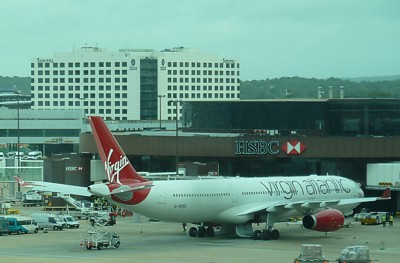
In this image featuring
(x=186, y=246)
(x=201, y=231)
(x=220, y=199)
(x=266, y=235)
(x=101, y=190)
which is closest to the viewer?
(x=101, y=190)

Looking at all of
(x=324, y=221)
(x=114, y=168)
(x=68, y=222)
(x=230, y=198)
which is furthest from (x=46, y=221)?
(x=324, y=221)

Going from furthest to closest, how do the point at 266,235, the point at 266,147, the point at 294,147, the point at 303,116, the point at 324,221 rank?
the point at 303,116 → the point at 266,147 → the point at 294,147 → the point at 266,235 → the point at 324,221

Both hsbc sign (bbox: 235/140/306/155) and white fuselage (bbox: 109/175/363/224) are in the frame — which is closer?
white fuselage (bbox: 109/175/363/224)

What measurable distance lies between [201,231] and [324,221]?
31.3 ft

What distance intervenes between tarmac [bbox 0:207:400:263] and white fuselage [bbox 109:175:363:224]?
1936 millimetres

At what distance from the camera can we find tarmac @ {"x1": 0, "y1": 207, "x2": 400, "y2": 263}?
62781 mm

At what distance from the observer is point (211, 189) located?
248 ft

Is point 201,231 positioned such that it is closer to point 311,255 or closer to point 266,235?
point 266,235

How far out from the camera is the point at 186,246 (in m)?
70.9

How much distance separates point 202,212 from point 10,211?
33108 millimetres

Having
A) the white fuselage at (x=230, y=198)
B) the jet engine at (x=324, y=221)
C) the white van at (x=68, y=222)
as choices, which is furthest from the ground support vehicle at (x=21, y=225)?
the jet engine at (x=324, y=221)

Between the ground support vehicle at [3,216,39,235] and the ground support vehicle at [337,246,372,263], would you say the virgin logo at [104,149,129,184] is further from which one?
the ground support vehicle at [337,246,372,263]

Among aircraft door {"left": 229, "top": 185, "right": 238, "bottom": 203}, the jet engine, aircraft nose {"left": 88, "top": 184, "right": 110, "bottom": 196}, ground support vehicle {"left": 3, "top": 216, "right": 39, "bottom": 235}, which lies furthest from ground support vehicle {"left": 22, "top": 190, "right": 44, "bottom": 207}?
the jet engine

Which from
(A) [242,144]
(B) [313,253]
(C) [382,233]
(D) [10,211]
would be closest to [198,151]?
(A) [242,144]
